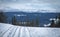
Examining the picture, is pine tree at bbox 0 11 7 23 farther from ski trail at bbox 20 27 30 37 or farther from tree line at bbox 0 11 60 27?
ski trail at bbox 20 27 30 37

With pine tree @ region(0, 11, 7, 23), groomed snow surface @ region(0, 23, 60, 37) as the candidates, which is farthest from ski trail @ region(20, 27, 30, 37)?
pine tree @ region(0, 11, 7, 23)

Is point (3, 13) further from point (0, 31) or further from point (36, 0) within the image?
point (36, 0)

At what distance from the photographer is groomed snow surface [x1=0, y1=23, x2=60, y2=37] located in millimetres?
1563

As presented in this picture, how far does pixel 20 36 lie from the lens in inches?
61.2

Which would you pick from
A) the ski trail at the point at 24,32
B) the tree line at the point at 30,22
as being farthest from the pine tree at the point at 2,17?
the ski trail at the point at 24,32

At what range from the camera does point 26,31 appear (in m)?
1.58

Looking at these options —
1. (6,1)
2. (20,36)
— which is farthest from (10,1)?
(20,36)

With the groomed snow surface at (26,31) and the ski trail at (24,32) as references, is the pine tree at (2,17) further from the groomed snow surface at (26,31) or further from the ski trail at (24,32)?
the ski trail at (24,32)

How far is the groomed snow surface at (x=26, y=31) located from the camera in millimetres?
1563

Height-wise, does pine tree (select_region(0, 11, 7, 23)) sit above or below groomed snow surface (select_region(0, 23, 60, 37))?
above

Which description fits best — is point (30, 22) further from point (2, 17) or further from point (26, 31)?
point (2, 17)

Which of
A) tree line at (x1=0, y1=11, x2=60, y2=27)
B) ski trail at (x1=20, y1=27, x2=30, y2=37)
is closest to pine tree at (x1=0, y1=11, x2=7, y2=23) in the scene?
tree line at (x1=0, y1=11, x2=60, y2=27)

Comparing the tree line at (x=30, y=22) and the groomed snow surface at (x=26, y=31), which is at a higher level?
the tree line at (x=30, y=22)

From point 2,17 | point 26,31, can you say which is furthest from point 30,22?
point 2,17
